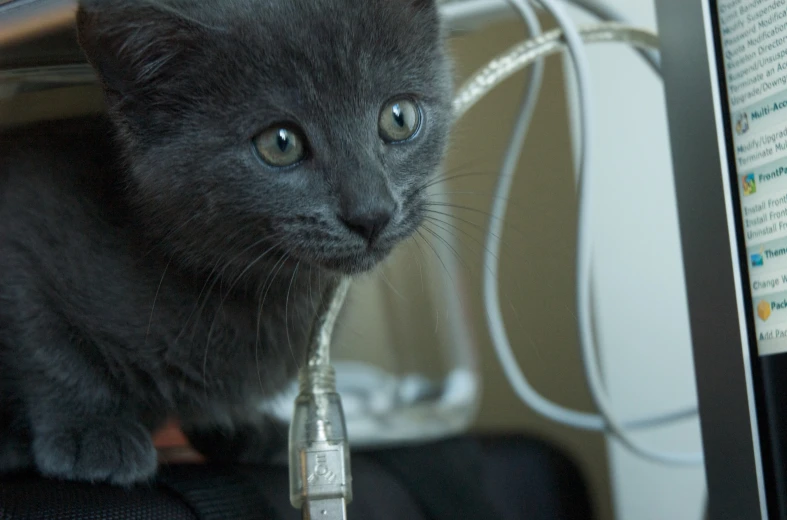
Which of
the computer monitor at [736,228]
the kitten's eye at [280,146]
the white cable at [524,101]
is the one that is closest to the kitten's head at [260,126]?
the kitten's eye at [280,146]

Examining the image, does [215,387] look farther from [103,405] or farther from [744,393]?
[744,393]

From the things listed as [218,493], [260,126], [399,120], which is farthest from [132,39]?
[218,493]

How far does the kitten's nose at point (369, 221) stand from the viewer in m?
0.49

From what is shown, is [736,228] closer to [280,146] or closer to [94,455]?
[280,146]

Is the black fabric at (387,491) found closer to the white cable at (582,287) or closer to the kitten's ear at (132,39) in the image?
the white cable at (582,287)

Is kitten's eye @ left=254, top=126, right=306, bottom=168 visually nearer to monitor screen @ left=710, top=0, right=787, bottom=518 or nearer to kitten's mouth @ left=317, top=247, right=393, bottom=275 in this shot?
kitten's mouth @ left=317, top=247, right=393, bottom=275

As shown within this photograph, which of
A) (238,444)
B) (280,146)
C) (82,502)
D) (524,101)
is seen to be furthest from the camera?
(524,101)

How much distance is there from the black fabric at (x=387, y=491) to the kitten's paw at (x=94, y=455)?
0.02 metres

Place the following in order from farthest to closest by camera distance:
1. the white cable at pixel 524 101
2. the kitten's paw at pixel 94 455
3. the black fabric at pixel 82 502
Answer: the white cable at pixel 524 101 < the kitten's paw at pixel 94 455 < the black fabric at pixel 82 502

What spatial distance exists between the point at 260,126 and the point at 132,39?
0.10 meters

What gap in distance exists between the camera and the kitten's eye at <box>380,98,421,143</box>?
22.0 inches

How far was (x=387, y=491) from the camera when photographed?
0.62 m

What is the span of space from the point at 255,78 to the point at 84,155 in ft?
0.54

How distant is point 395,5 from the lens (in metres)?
0.58
